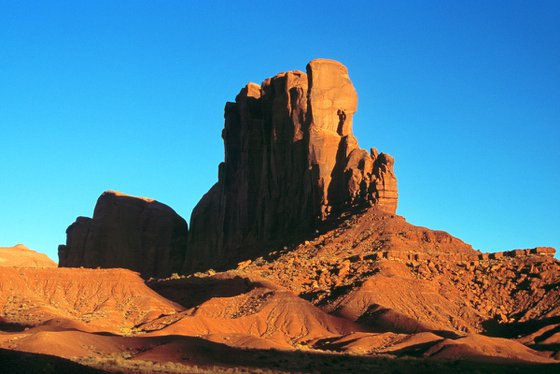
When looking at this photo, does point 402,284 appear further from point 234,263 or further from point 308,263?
point 234,263

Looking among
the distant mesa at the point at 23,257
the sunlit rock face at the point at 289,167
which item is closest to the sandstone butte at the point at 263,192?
the sunlit rock face at the point at 289,167

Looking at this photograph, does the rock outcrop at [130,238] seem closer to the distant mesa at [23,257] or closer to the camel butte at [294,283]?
the camel butte at [294,283]

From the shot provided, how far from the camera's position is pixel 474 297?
93.1 m

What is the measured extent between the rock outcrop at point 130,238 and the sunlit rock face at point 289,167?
7854 millimetres

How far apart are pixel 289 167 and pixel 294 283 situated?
2922cm

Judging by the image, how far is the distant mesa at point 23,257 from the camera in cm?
18212

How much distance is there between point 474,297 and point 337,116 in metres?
35.5

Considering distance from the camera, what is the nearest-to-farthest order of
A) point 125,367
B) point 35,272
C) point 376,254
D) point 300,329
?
point 125,367, point 300,329, point 376,254, point 35,272

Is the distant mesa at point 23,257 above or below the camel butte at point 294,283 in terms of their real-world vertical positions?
above

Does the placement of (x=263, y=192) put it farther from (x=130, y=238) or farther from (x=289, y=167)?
(x=130, y=238)

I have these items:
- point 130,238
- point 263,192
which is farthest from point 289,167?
point 130,238

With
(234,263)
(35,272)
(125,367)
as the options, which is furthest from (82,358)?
(234,263)

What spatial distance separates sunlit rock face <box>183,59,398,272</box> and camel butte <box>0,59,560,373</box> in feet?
0.69

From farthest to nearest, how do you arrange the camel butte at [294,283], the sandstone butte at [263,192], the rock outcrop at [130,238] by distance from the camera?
the rock outcrop at [130,238] < the sandstone butte at [263,192] < the camel butte at [294,283]
